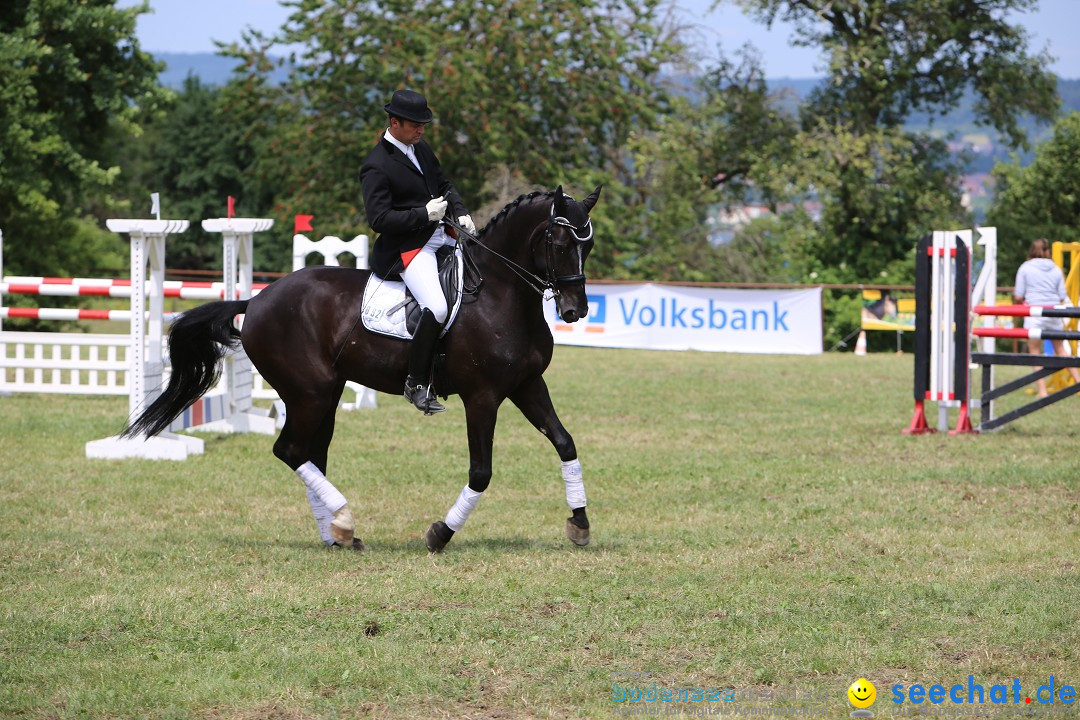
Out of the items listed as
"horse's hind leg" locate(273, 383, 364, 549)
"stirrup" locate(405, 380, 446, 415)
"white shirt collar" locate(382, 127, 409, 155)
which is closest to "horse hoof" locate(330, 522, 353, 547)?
"horse's hind leg" locate(273, 383, 364, 549)

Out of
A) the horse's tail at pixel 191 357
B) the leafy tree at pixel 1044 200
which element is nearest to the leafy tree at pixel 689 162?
the leafy tree at pixel 1044 200

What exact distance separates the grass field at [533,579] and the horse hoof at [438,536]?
79mm

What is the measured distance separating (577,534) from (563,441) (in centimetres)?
55

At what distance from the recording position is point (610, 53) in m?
32.9

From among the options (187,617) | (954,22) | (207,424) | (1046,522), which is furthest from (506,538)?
(954,22)

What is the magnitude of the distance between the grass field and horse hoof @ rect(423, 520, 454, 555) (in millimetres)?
79

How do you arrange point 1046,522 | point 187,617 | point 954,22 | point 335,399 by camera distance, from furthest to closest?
point 954,22 → point 1046,522 → point 335,399 → point 187,617

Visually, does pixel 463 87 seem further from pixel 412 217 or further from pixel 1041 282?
pixel 412 217

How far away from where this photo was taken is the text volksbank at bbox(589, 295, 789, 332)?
23.8 metres

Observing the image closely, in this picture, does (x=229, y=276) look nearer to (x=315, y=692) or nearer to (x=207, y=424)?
(x=207, y=424)

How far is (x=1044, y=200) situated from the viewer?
33531 mm

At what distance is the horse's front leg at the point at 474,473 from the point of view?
6820 mm

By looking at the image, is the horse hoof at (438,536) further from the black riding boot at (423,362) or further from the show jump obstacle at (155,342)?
the show jump obstacle at (155,342)

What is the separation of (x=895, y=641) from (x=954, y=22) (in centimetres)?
2773
